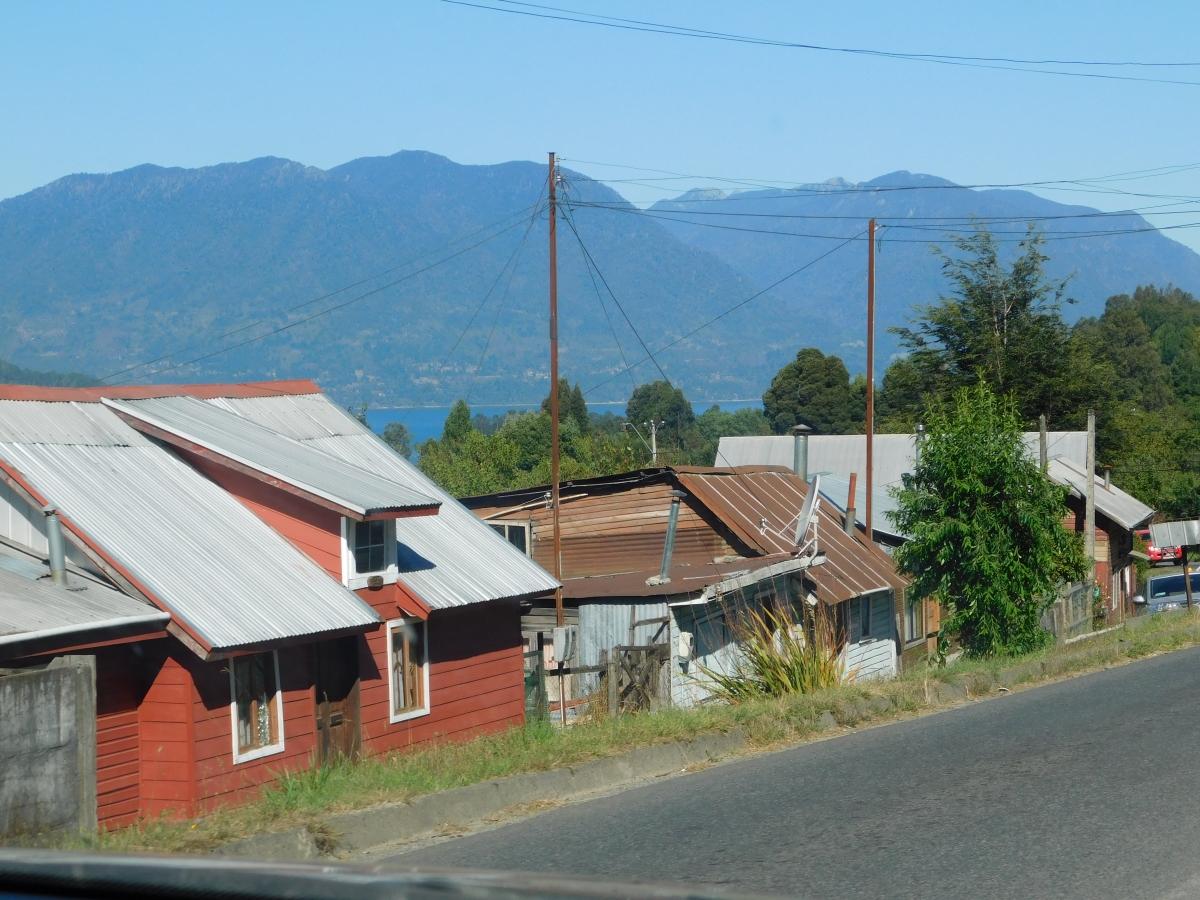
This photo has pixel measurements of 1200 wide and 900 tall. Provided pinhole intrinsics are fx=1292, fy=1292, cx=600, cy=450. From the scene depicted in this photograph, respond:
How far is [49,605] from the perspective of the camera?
1330cm

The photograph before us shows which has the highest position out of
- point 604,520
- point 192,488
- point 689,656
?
point 192,488

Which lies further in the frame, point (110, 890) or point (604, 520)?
point (604, 520)

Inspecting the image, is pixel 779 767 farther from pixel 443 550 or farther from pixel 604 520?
pixel 604 520

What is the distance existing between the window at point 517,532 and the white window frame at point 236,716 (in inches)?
521

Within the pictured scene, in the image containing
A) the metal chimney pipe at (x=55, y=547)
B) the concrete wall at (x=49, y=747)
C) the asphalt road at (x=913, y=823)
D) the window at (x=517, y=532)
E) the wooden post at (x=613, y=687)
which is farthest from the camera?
the window at (x=517, y=532)

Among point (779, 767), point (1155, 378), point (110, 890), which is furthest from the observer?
point (1155, 378)

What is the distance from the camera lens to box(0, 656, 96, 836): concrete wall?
24.4 feet

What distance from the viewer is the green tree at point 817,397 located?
97.5 metres

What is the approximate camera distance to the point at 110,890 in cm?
236

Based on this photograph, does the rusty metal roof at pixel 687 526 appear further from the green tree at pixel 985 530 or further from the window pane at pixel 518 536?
the green tree at pixel 985 530

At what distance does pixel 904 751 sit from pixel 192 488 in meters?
11.0

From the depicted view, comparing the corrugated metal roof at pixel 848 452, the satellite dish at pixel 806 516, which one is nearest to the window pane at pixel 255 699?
the satellite dish at pixel 806 516

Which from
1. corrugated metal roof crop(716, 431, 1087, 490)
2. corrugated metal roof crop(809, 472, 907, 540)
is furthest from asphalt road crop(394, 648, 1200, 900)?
corrugated metal roof crop(716, 431, 1087, 490)

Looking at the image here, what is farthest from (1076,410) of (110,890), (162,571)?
(110,890)
